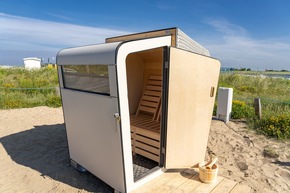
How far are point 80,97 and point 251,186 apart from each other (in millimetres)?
3009

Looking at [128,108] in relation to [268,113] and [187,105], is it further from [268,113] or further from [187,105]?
[268,113]

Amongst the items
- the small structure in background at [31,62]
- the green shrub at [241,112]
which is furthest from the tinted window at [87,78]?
the small structure in background at [31,62]

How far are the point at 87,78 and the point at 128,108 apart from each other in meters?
0.88

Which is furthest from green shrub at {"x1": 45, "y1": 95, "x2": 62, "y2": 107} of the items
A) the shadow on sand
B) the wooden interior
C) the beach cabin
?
the beach cabin

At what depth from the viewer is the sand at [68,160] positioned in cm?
328

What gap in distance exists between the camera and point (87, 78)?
117 inches

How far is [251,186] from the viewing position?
3166 mm

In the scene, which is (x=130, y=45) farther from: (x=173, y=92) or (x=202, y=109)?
(x=202, y=109)

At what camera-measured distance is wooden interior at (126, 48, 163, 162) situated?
165 inches

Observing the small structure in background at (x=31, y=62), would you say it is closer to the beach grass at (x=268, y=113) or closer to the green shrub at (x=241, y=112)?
the beach grass at (x=268, y=113)

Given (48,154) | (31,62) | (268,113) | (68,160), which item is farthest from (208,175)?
(31,62)

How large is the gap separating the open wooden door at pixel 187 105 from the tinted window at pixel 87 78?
2.90 feet

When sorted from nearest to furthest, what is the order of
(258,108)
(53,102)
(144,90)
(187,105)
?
(187,105)
(144,90)
(258,108)
(53,102)

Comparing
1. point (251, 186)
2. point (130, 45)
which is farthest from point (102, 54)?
point (251, 186)
